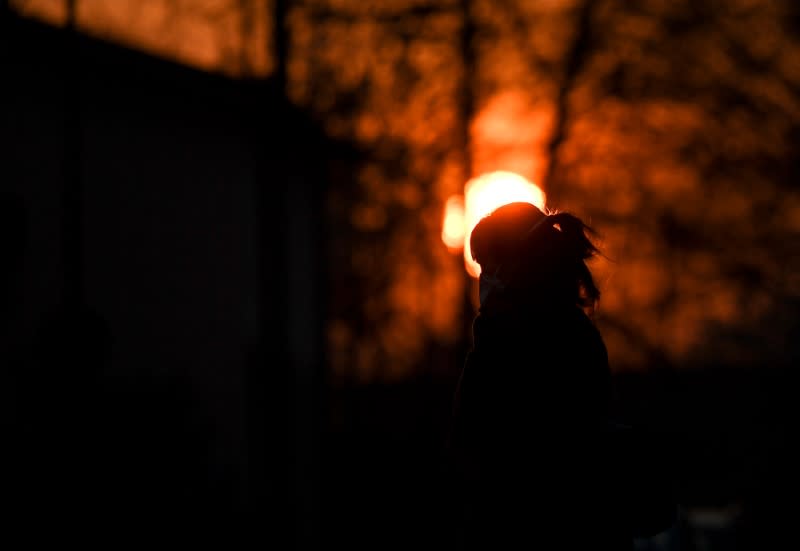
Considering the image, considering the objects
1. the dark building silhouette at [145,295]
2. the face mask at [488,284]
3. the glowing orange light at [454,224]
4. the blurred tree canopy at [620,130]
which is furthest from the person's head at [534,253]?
the glowing orange light at [454,224]

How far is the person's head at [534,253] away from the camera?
224 centimetres

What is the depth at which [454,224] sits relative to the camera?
1091cm

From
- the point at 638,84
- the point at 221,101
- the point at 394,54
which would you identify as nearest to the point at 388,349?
the point at 394,54

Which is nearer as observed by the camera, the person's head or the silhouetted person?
the silhouetted person

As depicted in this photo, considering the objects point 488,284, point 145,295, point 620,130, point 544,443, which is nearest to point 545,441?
point 544,443

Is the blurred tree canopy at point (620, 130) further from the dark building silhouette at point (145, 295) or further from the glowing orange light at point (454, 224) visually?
the dark building silhouette at point (145, 295)

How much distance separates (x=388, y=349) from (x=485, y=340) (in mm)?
9689

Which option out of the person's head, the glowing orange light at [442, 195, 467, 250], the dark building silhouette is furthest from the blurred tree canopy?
the person's head

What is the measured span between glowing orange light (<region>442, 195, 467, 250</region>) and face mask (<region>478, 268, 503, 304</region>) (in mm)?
8445

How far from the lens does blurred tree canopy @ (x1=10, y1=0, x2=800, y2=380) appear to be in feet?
33.1

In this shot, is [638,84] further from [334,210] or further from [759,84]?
[334,210]

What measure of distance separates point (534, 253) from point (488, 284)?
0.45 feet

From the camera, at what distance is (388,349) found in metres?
11.8

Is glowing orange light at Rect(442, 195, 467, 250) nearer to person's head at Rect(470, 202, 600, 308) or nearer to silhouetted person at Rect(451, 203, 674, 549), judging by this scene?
person's head at Rect(470, 202, 600, 308)
